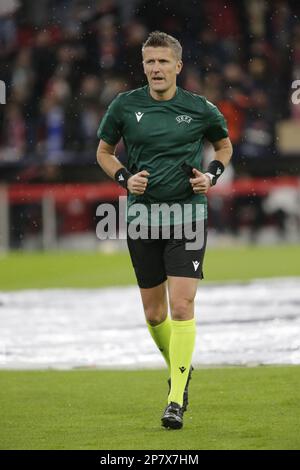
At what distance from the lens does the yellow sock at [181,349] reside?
25.4ft

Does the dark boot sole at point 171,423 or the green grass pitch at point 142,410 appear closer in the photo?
the green grass pitch at point 142,410

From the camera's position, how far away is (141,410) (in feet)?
26.6

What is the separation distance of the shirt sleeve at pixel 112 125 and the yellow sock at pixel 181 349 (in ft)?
3.88

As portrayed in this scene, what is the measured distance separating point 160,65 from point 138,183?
26.9 inches

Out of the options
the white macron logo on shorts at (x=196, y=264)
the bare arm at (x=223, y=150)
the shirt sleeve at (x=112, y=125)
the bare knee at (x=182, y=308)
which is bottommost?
the bare knee at (x=182, y=308)

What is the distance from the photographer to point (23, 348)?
36.9ft

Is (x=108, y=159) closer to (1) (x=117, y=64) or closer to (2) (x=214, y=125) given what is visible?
(2) (x=214, y=125)

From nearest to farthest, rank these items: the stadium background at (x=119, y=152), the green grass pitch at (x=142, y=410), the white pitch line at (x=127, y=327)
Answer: the green grass pitch at (x=142, y=410)
the white pitch line at (x=127, y=327)
the stadium background at (x=119, y=152)

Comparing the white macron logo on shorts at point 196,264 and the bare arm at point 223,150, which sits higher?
the bare arm at point 223,150

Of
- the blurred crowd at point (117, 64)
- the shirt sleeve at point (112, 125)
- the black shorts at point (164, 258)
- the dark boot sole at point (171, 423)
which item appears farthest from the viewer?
the blurred crowd at point (117, 64)

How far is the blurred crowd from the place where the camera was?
24969mm

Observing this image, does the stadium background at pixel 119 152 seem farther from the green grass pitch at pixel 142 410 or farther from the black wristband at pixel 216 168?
the black wristband at pixel 216 168

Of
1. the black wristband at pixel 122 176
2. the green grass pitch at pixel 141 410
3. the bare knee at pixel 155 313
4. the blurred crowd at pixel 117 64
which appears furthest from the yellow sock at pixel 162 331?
the blurred crowd at pixel 117 64
